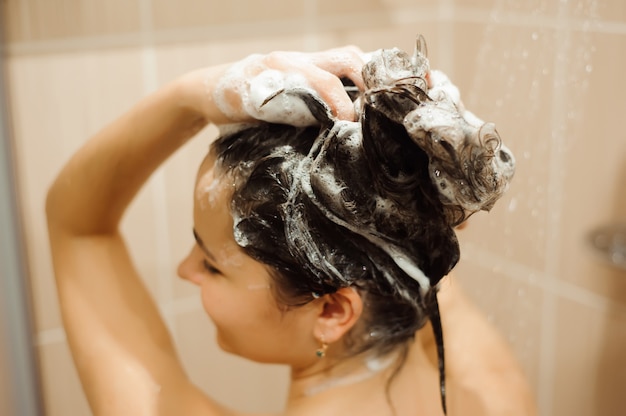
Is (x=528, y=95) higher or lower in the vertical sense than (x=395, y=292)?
higher

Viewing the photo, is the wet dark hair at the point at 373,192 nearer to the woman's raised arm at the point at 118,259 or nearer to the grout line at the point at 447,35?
the woman's raised arm at the point at 118,259

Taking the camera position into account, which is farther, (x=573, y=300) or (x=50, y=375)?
(x=573, y=300)

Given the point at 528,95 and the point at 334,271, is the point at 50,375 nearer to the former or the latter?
the point at 334,271

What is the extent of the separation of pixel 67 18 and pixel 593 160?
0.69 m

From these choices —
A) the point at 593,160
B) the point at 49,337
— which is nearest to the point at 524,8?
the point at 593,160

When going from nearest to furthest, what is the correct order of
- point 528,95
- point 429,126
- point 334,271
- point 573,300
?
point 429,126 → point 334,271 → point 528,95 → point 573,300

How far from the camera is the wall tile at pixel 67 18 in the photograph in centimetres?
92

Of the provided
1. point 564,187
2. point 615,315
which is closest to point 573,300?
point 615,315

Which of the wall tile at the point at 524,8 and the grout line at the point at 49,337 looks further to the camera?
the grout line at the point at 49,337

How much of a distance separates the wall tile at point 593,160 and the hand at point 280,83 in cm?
34

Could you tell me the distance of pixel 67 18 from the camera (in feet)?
3.09

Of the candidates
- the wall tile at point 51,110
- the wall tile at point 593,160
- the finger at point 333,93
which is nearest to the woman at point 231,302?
the finger at point 333,93

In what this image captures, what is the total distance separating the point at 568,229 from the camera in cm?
107

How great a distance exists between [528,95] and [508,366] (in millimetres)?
310
